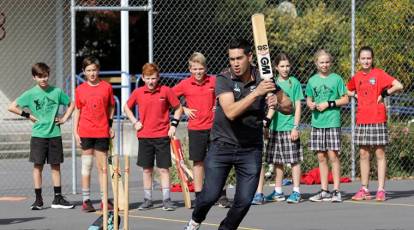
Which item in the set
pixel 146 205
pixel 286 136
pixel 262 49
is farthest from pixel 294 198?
pixel 262 49

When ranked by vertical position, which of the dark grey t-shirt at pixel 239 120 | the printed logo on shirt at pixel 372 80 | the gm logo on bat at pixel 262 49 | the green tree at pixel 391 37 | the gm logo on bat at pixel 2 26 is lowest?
the dark grey t-shirt at pixel 239 120

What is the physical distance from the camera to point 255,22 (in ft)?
28.6

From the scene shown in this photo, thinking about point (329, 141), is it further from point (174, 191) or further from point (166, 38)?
point (166, 38)

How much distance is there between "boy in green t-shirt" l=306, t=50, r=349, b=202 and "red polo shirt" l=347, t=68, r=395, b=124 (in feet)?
0.82

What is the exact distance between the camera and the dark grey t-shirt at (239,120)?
927 cm

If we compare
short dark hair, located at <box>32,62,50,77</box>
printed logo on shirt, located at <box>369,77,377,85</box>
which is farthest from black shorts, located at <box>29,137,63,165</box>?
printed logo on shirt, located at <box>369,77,377,85</box>

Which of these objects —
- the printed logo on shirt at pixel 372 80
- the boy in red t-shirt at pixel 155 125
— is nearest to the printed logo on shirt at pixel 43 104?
the boy in red t-shirt at pixel 155 125

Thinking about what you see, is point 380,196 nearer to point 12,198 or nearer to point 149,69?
point 149,69

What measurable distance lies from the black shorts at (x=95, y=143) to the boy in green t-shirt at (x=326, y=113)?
2596 mm

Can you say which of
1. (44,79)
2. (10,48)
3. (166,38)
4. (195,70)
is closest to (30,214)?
(44,79)

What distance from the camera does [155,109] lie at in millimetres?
12641

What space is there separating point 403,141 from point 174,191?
4.10 metres

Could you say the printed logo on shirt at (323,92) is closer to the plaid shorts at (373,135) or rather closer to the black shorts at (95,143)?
the plaid shorts at (373,135)

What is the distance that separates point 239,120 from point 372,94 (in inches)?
171
